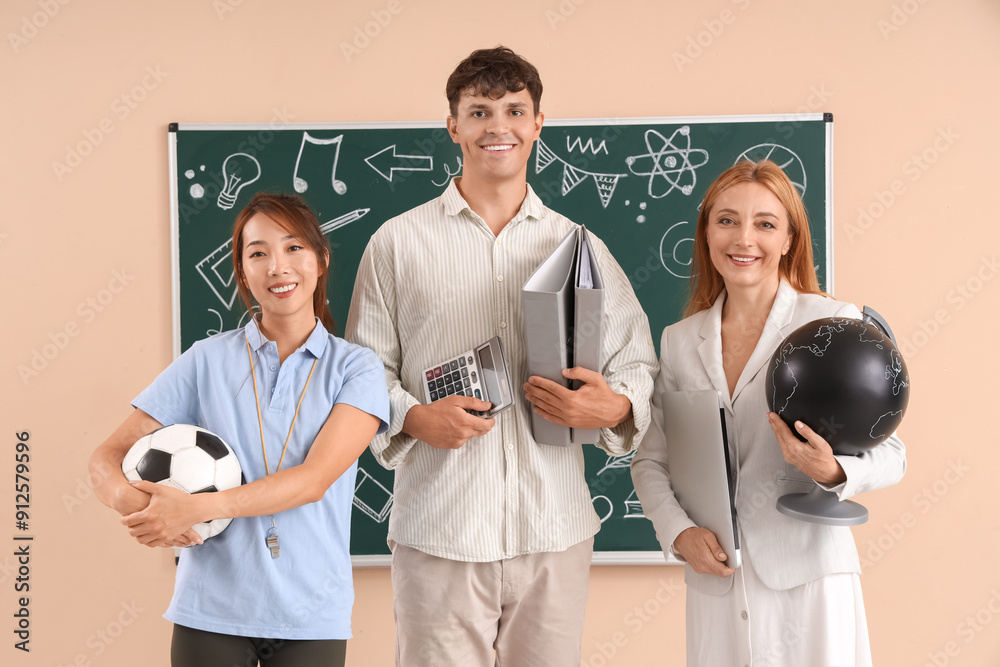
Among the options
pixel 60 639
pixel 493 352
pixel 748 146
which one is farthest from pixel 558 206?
pixel 60 639

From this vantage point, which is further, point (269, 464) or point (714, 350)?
point (714, 350)

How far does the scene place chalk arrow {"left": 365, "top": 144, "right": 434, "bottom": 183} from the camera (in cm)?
262

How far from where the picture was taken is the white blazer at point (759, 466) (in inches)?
56.3

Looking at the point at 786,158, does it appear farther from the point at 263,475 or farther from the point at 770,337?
the point at 263,475

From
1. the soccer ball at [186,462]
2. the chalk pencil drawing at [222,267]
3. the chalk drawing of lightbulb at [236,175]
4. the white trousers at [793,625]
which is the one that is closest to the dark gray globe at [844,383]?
the white trousers at [793,625]

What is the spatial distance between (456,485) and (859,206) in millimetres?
1997

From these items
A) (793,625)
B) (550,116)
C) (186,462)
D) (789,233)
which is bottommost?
(793,625)

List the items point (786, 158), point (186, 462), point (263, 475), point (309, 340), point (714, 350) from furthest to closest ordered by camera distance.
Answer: point (786, 158) < point (714, 350) < point (309, 340) < point (263, 475) < point (186, 462)

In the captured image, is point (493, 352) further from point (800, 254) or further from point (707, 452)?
point (800, 254)

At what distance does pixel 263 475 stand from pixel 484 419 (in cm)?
48

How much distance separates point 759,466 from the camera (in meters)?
1.52

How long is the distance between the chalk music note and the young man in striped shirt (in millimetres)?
1016

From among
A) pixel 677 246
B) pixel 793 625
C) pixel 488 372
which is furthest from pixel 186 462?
pixel 677 246

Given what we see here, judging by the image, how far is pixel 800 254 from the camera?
1.65 meters
